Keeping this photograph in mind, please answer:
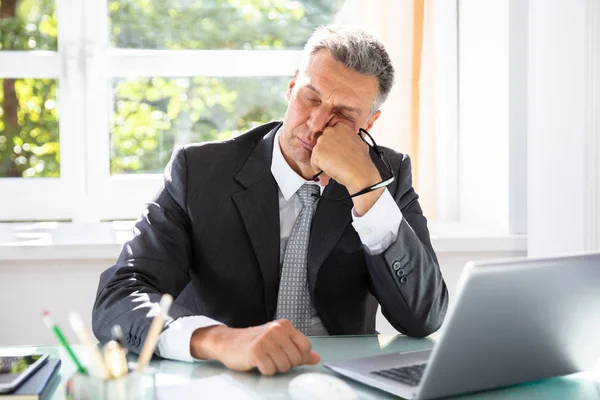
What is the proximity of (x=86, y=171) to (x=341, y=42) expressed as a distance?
1.40 meters

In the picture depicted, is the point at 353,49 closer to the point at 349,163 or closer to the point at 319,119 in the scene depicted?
the point at 319,119

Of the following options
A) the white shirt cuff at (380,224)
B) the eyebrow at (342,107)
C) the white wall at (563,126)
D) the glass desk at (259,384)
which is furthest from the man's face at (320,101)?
the white wall at (563,126)

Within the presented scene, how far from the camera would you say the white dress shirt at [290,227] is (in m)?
1.34

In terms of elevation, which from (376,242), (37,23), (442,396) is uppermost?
(37,23)

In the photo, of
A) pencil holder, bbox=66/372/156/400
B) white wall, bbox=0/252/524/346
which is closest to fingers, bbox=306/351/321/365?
pencil holder, bbox=66/372/156/400

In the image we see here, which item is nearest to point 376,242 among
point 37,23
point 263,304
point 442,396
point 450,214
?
point 263,304

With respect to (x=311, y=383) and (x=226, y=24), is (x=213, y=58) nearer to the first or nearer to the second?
(x=226, y=24)

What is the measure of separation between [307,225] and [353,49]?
40cm

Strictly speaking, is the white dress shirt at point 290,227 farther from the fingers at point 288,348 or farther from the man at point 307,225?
the fingers at point 288,348

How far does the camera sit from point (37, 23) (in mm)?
2865

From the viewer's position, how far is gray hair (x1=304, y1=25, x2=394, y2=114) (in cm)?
180

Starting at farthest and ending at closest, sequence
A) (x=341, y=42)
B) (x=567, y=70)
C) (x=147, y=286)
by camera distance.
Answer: (x=567, y=70)
(x=341, y=42)
(x=147, y=286)

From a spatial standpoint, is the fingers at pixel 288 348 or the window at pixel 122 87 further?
the window at pixel 122 87

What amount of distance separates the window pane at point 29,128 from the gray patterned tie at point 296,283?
4.51ft
